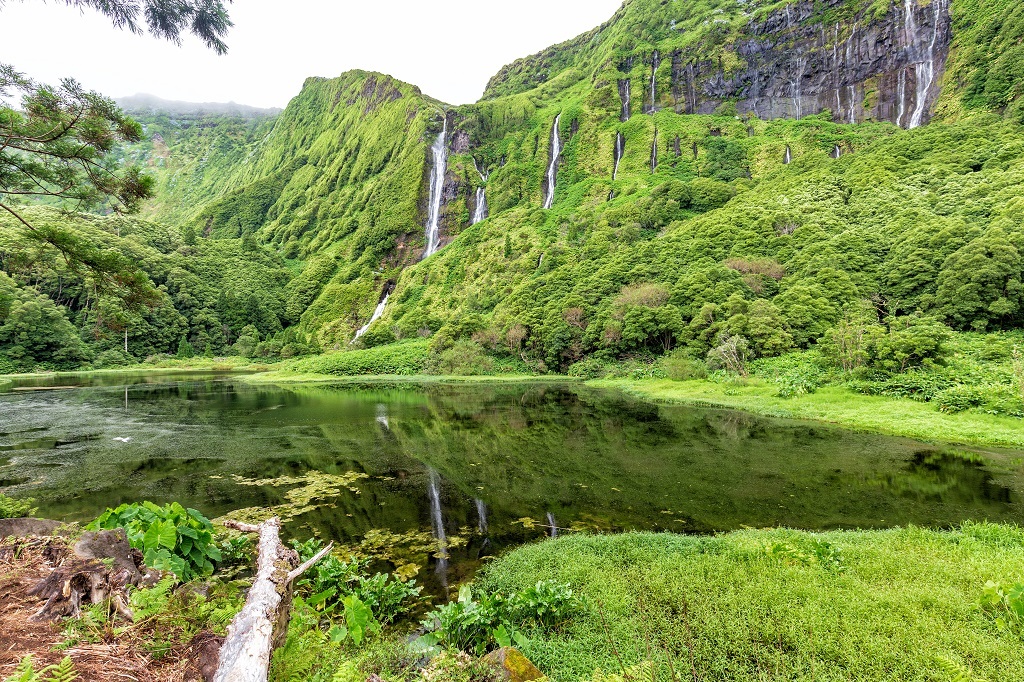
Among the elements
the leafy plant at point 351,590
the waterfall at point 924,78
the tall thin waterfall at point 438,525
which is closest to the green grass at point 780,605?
the tall thin waterfall at point 438,525

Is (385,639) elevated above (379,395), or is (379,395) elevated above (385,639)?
(385,639)

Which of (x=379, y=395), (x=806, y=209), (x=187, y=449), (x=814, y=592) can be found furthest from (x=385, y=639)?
(x=806, y=209)

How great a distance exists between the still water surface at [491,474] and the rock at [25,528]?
13.8 feet

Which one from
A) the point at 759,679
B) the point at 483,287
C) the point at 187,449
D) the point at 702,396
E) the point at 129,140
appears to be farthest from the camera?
the point at 483,287

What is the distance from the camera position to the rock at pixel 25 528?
6945 millimetres

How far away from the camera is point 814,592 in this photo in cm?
655

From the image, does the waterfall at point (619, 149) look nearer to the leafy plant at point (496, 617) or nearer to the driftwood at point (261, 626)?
the leafy plant at point (496, 617)

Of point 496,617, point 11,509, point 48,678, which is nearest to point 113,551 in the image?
Result: point 48,678

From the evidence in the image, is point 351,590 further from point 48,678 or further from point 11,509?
point 11,509

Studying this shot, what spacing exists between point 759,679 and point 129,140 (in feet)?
51.8

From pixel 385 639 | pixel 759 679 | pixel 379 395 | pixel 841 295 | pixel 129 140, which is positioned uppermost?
pixel 129 140

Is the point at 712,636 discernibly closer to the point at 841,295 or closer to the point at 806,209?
the point at 841,295

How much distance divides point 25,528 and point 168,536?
355 centimetres

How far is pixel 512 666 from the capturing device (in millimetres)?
4746
